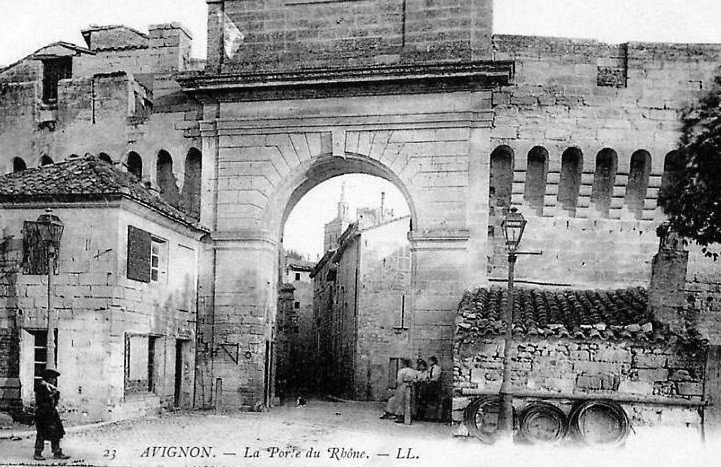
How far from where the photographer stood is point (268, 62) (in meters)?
17.9

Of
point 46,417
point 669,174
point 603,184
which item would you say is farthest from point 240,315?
point 669,174

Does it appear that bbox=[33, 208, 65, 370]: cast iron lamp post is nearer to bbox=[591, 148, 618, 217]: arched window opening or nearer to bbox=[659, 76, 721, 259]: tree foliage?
bbox=[591, 148, 618, 217]: arched window opening

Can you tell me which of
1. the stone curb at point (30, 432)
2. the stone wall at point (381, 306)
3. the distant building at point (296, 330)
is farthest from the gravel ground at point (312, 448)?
the distant building at point (296, 330)

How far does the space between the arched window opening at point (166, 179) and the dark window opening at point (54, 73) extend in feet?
11.0

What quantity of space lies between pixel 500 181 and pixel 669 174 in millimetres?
3515

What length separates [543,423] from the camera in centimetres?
1299

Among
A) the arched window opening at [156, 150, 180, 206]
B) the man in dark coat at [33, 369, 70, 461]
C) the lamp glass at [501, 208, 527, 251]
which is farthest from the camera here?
the arched window opening at [156, 150, 180, 206]

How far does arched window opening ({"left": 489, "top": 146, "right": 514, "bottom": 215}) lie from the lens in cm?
1736

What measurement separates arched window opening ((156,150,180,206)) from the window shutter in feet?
10.0

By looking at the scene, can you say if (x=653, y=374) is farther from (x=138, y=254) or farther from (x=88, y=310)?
(x=88, y=310)

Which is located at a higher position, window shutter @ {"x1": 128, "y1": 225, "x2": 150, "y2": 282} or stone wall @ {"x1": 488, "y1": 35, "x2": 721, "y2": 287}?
stone wall @ {"x1": 488, "y1": 35, "x2": 721, "y2": 287}

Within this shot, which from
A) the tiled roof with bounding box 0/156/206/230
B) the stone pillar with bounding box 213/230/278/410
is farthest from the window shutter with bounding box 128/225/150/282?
the stone pillar with bounding box 213/230/278/410

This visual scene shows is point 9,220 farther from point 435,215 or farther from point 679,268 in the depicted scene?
point 679,268

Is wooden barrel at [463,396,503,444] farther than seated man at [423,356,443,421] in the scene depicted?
No
